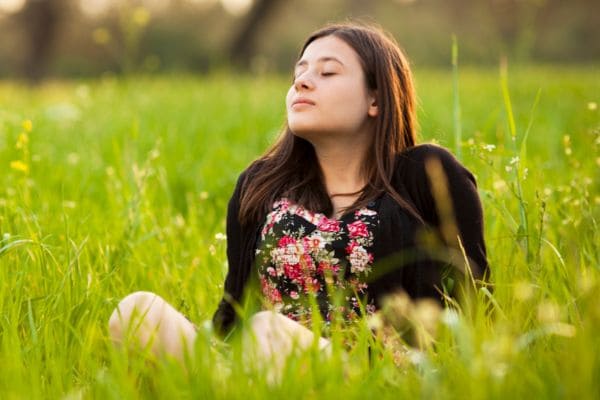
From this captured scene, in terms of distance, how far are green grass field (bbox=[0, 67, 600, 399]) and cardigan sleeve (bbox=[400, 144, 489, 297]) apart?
8cm

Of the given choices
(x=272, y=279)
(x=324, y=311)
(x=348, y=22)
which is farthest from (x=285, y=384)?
(x=348, y=22)

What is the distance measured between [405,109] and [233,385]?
44.7 inches

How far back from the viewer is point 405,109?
231cm

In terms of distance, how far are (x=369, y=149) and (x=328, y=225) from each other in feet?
0.92

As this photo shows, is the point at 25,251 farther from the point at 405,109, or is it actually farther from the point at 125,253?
the point at 405,109

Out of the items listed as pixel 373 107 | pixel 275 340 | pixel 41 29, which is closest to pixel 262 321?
pixel 275 340

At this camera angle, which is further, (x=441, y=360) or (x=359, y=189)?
(x=359, y=189)

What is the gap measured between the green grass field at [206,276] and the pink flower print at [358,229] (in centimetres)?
26

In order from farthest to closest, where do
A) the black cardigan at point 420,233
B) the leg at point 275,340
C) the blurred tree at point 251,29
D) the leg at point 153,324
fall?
the blurred tree at point 251,29, the black cardigan at point 420,233, the leg at point 153,324, the leg at point 275,340

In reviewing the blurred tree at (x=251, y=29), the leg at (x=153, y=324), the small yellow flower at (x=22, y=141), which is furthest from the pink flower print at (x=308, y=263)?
the blurred tree at (x=251, y=29)

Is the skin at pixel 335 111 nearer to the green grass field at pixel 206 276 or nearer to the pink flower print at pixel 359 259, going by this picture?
the pink flower print at pixel 359 259

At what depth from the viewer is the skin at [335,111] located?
7.01ft

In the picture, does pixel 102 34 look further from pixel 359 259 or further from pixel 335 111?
pixel 359 259

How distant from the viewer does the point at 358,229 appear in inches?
81.1
